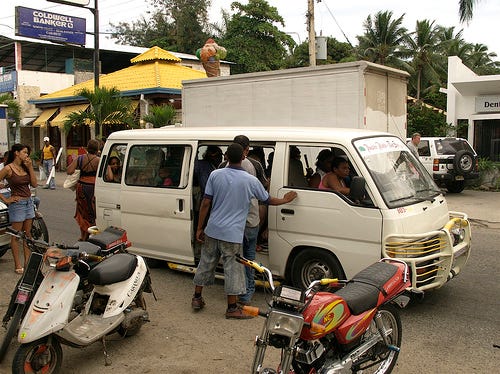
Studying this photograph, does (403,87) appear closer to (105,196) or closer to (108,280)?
(105,196)

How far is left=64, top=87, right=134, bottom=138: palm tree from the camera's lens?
16219 millimetres

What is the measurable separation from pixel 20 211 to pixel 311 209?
3777mm

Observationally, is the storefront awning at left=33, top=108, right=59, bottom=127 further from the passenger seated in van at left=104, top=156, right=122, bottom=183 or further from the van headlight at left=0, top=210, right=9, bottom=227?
the passenger seated in van at left=104, top=156, right=122, bottom=183

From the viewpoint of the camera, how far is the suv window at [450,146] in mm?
14953

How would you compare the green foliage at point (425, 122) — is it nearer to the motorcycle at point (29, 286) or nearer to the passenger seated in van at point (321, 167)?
the passenger seated in van at point (321, 167)

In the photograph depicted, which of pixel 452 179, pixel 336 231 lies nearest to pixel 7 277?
pixel 336 231

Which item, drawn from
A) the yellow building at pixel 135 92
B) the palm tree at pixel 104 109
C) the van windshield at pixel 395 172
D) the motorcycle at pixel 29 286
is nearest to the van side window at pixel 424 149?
the palm tree at pixel 104 109

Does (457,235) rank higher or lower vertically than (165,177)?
lower

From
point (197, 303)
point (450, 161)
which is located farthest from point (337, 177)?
point (450, 161)

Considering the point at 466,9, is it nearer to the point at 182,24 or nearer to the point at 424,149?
the point at 424,149

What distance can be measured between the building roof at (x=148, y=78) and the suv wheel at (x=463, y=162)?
11108 millimetres

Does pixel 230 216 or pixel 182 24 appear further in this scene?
pixel 182 24

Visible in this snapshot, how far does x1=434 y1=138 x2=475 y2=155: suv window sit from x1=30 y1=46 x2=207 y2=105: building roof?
34.0 ft

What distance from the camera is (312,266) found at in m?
5.50
